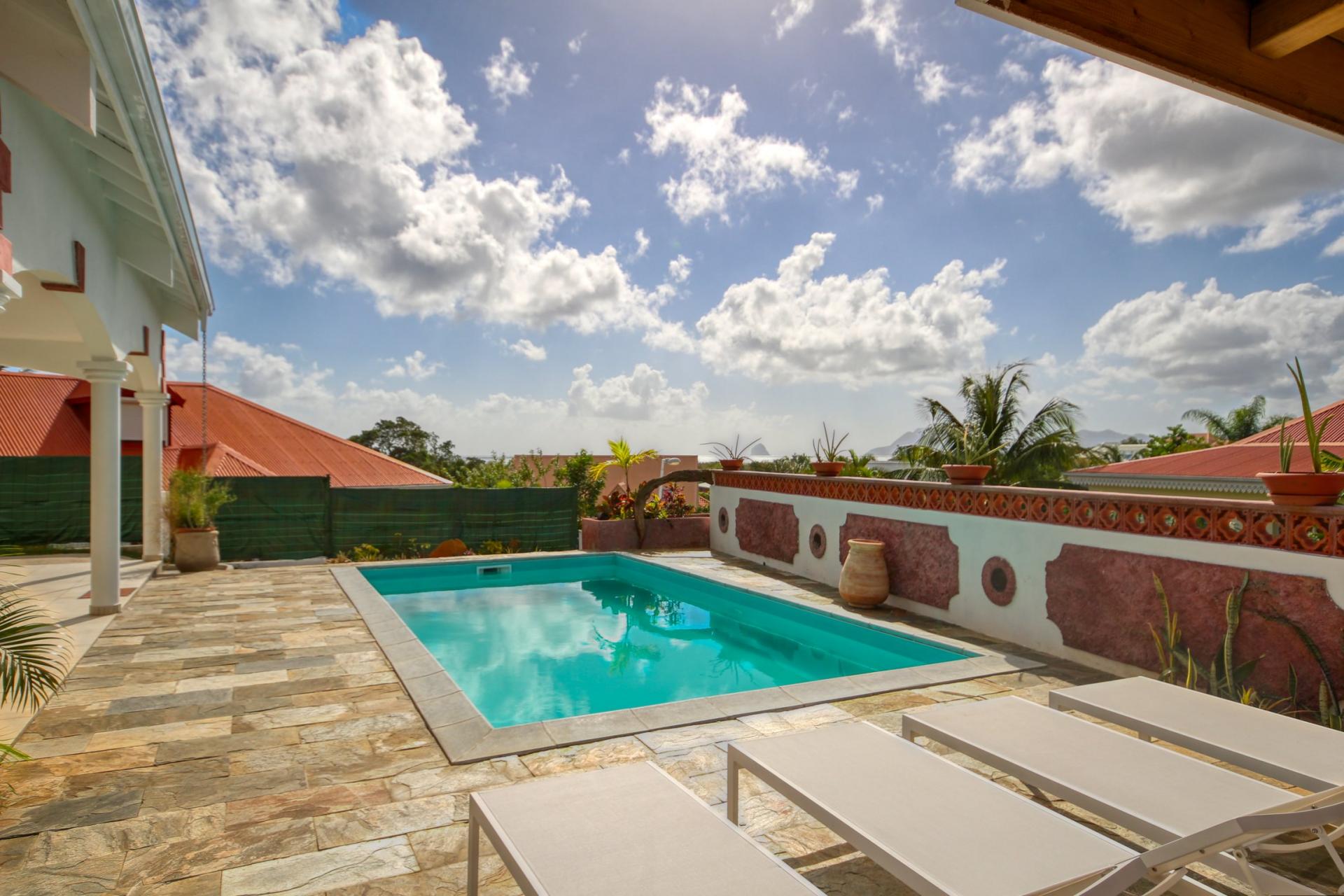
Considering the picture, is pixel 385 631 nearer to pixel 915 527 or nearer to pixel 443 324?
pixel 915 527

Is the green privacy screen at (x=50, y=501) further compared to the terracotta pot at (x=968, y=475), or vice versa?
the green privacy screen at (x=50, y=501)

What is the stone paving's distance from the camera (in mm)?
2877

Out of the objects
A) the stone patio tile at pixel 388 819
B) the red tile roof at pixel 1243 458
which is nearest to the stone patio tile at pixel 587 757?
the stone patio tile at pixel 388 819

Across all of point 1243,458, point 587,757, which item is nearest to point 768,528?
point 587,757

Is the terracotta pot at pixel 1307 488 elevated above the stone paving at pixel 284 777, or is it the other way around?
the terracotta pot at pixel 1307 488

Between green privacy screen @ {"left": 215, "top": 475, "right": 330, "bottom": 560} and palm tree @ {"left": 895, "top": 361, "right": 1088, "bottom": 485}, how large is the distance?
1112 cm

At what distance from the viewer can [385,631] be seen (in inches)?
271

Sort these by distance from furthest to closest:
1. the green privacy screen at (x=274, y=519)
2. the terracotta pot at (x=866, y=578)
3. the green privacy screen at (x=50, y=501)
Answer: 1. the green privacy screen at (x=50, y=501)
2. the green privacy screen at (x=274, y=519)
3. the terracotta pot at (x=866, y=578)

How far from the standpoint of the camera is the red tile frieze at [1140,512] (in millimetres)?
4602

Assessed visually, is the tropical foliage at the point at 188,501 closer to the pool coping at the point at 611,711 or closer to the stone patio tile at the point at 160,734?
the pool coping at the point at 611,711

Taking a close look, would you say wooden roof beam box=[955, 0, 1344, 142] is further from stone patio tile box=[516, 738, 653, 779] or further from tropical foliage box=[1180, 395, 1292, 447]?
tropical foliage box=[1180, 395, 1292, 447]

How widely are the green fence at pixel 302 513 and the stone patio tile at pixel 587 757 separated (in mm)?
9478

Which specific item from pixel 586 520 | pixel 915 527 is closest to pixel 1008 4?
pixel 915 527

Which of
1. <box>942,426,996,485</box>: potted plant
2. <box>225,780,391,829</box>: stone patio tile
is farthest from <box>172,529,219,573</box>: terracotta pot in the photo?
<box>942,426,996,485</box>: potted plant
